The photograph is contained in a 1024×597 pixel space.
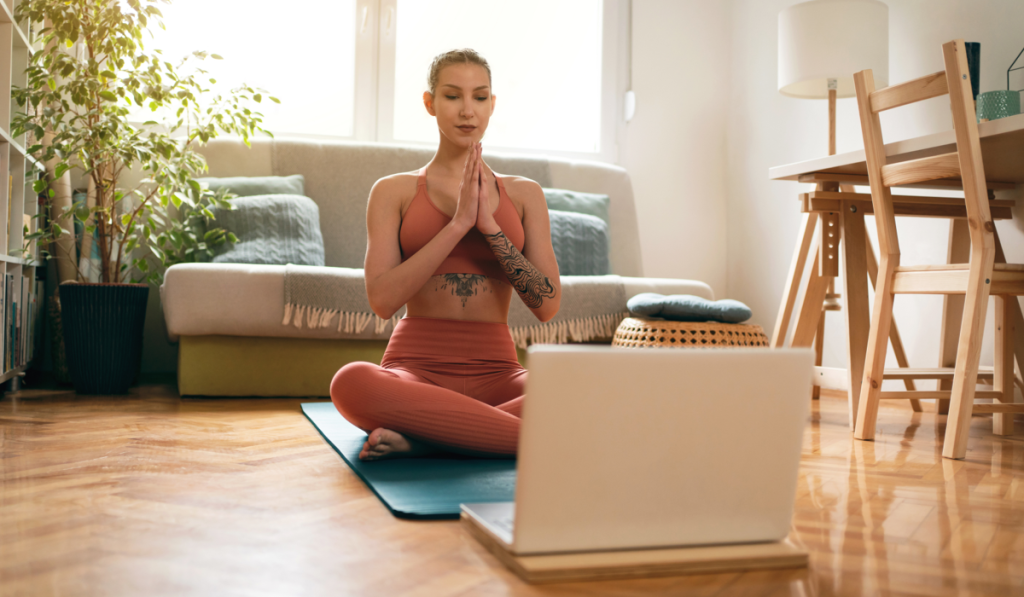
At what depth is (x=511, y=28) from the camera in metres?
3.98

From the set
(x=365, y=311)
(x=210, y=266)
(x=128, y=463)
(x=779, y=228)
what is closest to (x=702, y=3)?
(x=779, y=228)

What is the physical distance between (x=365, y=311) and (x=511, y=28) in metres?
2.11

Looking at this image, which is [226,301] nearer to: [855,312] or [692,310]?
[692,310]

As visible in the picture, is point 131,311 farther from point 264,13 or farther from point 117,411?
point 264,13

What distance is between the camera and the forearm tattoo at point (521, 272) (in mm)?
1535

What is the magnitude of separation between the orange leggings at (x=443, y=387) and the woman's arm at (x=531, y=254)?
12 centimetres

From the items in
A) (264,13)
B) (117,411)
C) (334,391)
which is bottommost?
(117,411)

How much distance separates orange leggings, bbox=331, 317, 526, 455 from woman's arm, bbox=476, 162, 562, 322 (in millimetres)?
117

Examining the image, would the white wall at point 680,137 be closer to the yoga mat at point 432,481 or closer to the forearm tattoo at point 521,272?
the forearm tattoo at point 521,272

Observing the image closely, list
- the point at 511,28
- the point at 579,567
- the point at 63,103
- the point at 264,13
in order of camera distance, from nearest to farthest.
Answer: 1. the point at 579,567
2. the point at 63,103
3. the point at 264,13
4. the point at 511,28

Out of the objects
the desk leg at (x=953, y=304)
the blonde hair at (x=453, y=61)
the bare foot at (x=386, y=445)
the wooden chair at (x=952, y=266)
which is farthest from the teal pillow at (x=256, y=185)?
the desk leg at (x=953, y=304)

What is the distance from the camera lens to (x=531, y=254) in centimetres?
169

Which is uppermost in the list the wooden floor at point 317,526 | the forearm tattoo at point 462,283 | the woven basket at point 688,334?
the forearm tattoo at point 462,283

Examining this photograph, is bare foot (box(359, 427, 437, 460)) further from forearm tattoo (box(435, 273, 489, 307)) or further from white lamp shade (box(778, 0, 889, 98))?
white lamp shade (box(778, 0, 889, 98))
